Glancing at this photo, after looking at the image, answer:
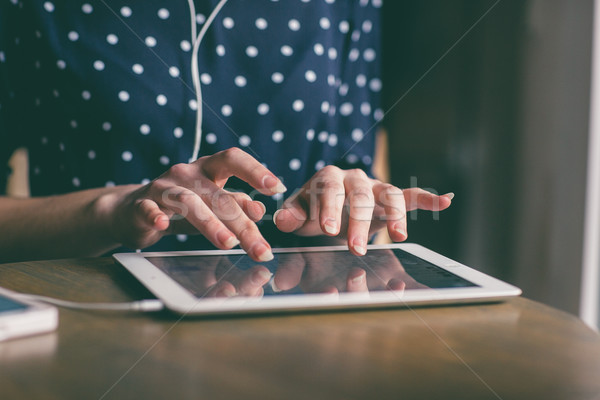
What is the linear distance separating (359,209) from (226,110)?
1.23 feet

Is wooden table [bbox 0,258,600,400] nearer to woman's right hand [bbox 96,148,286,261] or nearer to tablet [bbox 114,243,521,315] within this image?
tablet [bbox 114,243,521,315]

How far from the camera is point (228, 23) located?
87 cm

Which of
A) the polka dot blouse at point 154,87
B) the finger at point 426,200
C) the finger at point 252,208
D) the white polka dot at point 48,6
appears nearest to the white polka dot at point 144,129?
the polka dot blouse at point 154,87

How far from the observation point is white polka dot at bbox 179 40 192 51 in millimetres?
844

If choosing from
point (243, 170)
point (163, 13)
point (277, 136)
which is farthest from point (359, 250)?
point (163, 13)

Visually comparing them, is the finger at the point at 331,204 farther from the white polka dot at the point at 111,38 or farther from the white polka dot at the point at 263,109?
the white polka dot at the point at 111,38

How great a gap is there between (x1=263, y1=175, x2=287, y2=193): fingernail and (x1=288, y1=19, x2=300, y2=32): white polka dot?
44cm

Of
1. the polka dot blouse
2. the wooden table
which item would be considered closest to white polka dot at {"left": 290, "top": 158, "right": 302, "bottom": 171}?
the polka dot blouse

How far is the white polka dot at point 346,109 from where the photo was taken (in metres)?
1.02

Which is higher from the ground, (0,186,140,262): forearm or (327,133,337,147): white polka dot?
(327,133,337,147): white polka dot

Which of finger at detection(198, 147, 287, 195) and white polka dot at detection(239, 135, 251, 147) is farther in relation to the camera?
white polka dot at detection(239, 135, 251, 147)

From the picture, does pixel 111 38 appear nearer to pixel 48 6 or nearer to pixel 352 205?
pixel 48 6

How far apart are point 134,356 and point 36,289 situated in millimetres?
178

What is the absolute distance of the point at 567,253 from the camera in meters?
0.99
